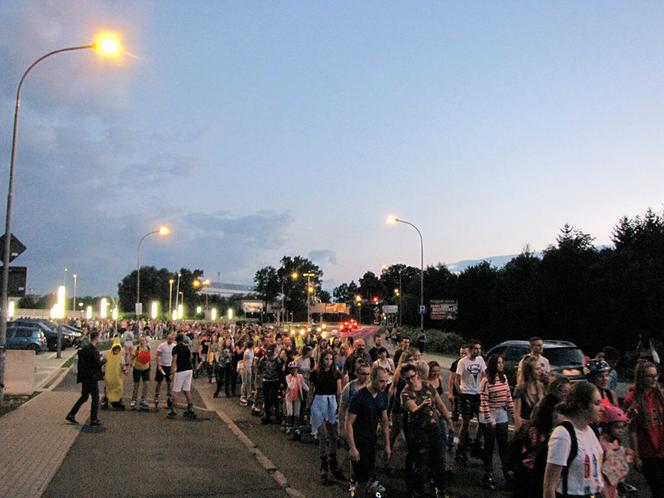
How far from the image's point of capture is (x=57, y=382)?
21438 mm

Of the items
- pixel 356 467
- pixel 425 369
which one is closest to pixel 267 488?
pixel 356 467

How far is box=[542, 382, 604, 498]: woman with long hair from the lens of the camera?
4.06 m

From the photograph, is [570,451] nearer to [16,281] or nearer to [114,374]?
[114,374]

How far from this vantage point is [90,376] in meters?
12.4

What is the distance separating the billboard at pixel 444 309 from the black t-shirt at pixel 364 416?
4833 centimetres

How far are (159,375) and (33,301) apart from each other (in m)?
175

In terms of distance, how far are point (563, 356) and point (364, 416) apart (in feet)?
31.9

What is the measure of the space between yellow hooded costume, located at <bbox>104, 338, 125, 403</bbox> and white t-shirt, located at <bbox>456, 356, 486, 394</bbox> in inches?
339

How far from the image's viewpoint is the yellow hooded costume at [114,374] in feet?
49.6

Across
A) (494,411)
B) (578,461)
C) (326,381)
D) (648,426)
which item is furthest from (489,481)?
(578,461)

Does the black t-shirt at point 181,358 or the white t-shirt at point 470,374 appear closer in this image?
the white t-shirt at point 470,374

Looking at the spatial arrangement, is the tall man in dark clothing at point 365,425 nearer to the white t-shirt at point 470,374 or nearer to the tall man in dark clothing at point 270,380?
the white t-shirt at point 470,374

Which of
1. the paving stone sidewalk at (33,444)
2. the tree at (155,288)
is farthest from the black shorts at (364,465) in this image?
the tree at (155,288)

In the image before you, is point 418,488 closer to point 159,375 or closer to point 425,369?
point 425,369
